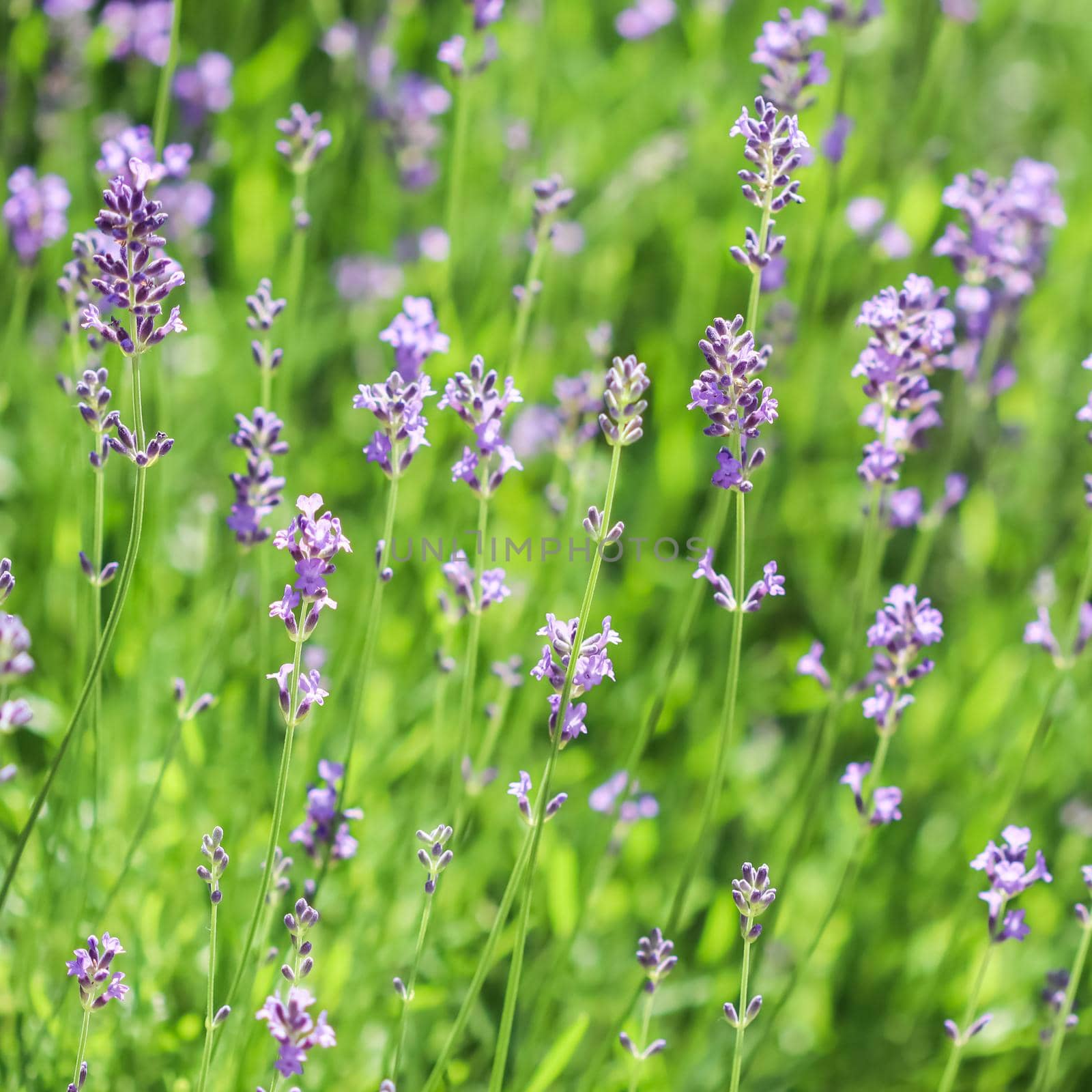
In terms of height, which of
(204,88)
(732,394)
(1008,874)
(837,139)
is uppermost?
(204,88)

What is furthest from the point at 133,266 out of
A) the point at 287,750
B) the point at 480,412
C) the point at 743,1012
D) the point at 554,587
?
the point at 554,587

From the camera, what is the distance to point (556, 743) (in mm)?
1881

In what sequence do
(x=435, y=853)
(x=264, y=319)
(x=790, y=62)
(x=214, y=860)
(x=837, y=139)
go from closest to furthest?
(x=214, y=860), (x=435, y=853), (x=264, y=319), (x=790, y=62), (x=837, y=139)

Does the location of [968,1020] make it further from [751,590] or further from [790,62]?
[790,62]

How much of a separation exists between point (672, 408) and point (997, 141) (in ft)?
7.49

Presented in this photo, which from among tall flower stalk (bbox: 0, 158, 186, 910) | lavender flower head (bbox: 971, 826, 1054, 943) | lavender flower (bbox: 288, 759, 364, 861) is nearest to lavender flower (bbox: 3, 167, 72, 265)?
tall flower stalk (bbox: 0, 158, 186, 910)

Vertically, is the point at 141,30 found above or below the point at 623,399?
above

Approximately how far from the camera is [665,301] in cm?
467

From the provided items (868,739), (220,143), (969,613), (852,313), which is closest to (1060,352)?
(852,313)

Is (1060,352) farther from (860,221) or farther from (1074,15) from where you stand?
(1074,15)

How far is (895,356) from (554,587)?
1.28 metres

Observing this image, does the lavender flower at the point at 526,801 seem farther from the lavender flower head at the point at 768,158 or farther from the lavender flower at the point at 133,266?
the lavender flower head at the point at 768,158

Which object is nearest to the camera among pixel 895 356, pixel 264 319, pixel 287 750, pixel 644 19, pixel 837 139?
pixel 287 750

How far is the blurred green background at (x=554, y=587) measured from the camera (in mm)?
2793
